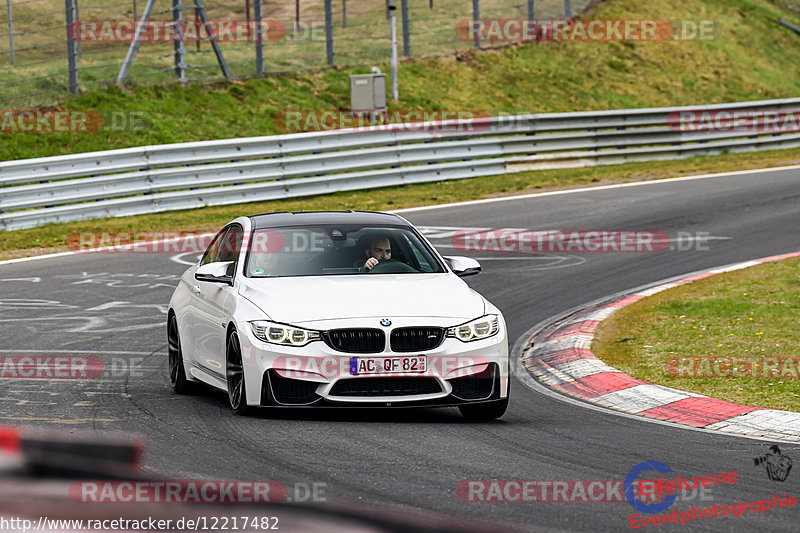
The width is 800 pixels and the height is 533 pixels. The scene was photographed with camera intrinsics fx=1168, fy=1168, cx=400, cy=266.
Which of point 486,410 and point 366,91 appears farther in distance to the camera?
point 366,91

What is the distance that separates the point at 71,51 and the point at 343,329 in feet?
57.9

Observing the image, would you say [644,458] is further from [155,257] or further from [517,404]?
[155,257]

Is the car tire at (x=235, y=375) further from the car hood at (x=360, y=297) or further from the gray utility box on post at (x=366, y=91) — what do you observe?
the gray utility box on post at (x=366, y=91)

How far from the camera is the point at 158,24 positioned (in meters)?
23.9

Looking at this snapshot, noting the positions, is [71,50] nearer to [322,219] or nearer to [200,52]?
[200,52]

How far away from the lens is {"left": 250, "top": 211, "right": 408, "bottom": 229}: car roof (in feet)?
30.6

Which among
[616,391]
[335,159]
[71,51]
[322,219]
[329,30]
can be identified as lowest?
[616,391]

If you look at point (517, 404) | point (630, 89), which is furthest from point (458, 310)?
point (630, 89)

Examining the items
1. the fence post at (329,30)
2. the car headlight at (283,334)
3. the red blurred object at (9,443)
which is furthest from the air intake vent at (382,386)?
the fence post at (329,30)

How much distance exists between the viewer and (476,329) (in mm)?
7992

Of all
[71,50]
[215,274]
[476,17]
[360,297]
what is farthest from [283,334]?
[476,17]

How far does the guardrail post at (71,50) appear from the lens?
73.8 ft

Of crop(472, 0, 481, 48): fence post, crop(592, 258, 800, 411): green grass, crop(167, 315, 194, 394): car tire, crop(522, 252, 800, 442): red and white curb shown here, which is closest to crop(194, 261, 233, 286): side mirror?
crop(167, 315, 194, 394): car tire

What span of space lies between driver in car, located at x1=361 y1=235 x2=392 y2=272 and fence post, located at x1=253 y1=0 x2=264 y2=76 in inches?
691
